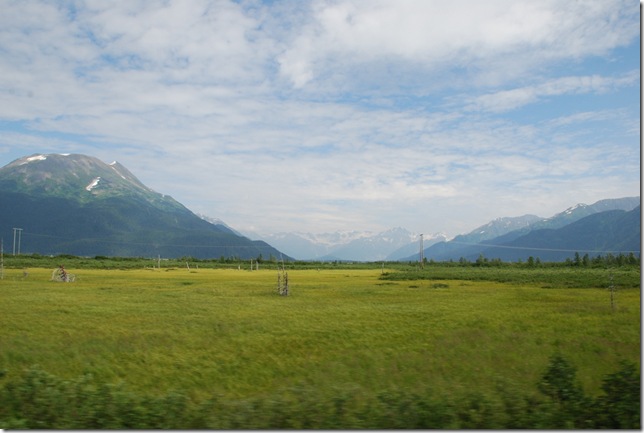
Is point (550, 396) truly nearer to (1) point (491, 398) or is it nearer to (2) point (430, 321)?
(1) point (491, 398)

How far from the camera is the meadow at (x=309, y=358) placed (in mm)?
8461

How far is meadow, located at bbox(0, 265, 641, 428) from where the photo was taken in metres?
8.46

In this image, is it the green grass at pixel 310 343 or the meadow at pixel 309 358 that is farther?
the green grass at pixel 310 343

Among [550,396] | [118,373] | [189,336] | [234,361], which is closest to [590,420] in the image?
[550,396]

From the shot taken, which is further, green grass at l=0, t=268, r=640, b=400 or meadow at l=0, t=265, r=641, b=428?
green grass at l=0, t=268, r=640, b=400

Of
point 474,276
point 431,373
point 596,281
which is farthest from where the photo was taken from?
point 474,276

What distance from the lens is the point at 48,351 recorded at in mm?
15945

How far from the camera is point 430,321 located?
23.8 meters

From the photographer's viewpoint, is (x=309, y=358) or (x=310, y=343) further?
(x=310, y=343)

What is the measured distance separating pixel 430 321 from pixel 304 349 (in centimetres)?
885

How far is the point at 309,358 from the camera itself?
16016 millimetres

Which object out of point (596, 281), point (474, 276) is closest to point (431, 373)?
point (596, 281)

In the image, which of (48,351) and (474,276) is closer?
(48,351)

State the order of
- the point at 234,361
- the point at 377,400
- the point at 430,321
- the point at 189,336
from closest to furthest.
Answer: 1. the point at 377,400
2. the point at 234,361
3. the point at 189,336
4. the point at 430,321
